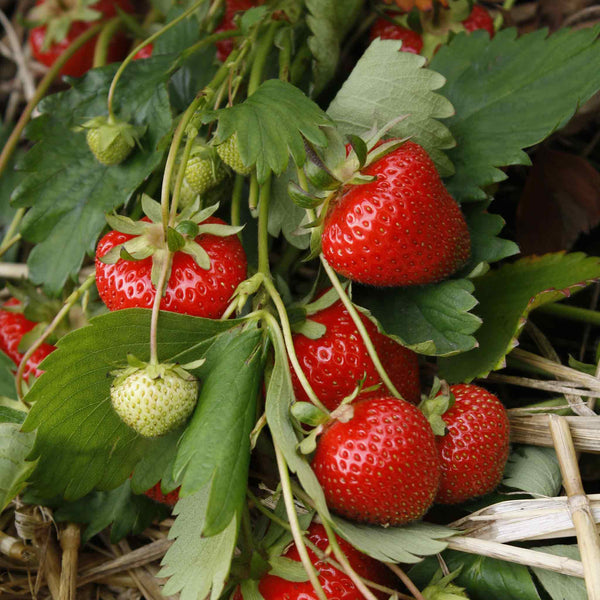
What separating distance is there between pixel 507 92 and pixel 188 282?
0.50 meters

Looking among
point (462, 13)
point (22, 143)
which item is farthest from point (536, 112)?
point (22, 143)

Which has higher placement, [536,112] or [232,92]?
[232,92]

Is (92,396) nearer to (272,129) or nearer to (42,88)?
(272,129)

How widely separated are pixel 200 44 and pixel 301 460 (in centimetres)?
60

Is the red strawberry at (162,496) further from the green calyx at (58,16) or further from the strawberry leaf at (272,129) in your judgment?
the green calyx at (58,16)

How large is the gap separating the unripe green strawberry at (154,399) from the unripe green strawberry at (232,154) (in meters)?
0.26

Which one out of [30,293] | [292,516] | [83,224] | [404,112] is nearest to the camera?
[292,516]

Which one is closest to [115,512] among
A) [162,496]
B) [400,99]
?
[162,496]

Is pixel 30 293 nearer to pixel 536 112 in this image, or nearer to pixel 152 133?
pixel 152 133

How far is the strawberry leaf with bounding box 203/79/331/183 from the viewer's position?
31.1 inches

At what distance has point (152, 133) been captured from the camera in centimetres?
101

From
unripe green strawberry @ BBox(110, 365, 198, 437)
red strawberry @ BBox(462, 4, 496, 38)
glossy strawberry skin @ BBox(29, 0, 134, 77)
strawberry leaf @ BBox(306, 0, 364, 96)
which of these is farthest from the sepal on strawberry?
glossy strawberry skin @ BBox(29, 0, 134, 77)

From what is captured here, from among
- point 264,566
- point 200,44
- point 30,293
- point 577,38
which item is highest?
point 200,44

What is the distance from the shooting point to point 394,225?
0.77 meters
